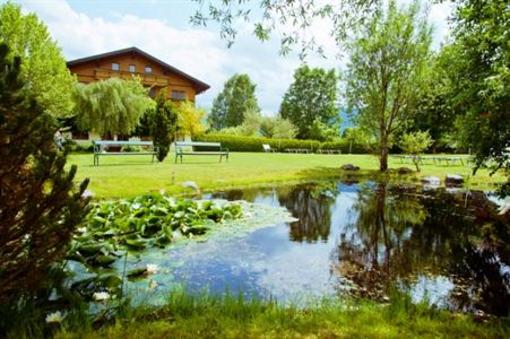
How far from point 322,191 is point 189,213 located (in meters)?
7.77

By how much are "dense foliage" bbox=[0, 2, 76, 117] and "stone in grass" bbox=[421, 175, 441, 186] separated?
22179 millimetres

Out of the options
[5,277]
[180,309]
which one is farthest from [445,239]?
[5,277]

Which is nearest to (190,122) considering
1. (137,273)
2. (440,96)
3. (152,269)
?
(440,96)

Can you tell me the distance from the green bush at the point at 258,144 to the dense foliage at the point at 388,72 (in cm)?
1445

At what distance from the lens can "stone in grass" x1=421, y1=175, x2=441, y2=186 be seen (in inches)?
699

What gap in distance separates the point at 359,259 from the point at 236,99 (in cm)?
6148

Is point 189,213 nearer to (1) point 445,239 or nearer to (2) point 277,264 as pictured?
(2) point 277,264

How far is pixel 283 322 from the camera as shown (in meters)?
3.56

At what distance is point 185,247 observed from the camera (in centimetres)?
664

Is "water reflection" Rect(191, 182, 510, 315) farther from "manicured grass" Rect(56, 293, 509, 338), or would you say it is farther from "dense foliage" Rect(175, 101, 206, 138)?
"dense foliage" Rect(175, 101, 206, 138)

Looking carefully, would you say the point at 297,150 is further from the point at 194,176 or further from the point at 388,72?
the point at 194,176

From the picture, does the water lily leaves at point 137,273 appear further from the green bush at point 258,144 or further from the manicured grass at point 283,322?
the green bush at point 258,144

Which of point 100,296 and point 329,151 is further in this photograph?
point 329,151

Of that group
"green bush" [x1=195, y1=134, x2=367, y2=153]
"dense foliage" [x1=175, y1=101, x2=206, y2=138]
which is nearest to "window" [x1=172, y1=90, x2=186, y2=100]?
"dense foliage" [x1=175, y1=101, x2=206, y2=138]
